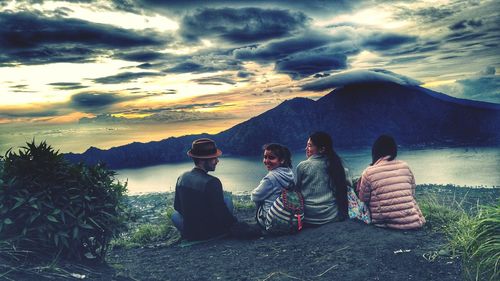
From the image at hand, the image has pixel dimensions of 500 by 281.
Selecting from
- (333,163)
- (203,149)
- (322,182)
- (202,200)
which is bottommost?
(202,200)

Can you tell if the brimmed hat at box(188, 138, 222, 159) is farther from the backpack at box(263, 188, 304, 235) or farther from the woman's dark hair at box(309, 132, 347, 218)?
the woman's dark hair at box(309, 132, 347, 218)

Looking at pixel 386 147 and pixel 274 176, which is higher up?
pixel 386 147

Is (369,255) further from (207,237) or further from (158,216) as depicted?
(158,216)

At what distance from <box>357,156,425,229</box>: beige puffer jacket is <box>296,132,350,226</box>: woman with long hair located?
1.97 ft

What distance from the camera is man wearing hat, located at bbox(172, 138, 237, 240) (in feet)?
23.1

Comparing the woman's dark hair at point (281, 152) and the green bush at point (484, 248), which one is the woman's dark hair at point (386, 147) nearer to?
the woman's dark hair at point (281, 152)

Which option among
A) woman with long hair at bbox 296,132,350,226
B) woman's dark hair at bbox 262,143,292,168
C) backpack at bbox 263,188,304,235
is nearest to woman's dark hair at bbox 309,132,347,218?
woman with long hair at bbox 296,132,350,226

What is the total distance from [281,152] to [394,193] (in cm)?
182

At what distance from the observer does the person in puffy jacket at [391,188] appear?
6445mm

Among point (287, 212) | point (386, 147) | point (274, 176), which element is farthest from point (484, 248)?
point (274, 176)

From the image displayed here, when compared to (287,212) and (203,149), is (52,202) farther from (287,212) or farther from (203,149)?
(287,212)

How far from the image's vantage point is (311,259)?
611 cm

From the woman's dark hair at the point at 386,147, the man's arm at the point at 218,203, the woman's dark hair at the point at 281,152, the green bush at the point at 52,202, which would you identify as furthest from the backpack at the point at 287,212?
the green bush at the point at 52,202

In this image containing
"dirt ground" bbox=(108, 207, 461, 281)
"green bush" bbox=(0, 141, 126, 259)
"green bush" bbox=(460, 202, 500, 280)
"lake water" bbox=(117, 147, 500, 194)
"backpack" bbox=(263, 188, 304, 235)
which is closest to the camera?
"green bush" bbox=(460, 202, 500, 280)
